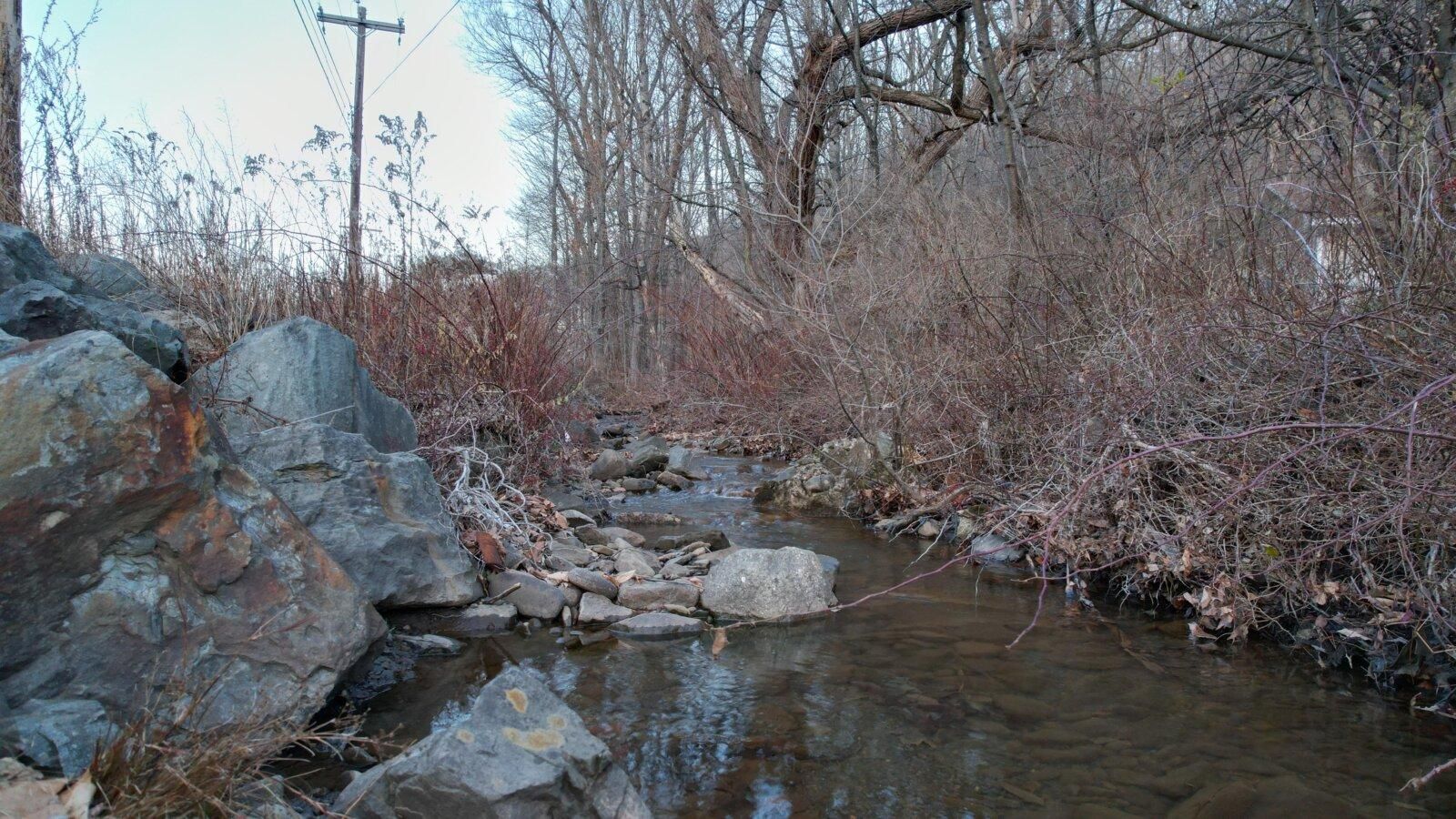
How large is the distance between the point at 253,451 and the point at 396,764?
229cm

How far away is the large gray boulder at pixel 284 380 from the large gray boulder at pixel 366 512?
1.56 ft

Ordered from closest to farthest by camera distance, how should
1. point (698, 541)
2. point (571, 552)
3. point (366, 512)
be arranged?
1. point (366, 512)
2. point (571, 552)
3. point (698, 541)

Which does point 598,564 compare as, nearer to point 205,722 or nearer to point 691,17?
point 205,722

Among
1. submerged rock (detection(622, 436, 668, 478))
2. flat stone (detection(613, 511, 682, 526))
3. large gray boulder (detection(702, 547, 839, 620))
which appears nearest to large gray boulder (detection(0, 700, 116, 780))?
large gray boulder (detection(702, 547, 839, 620))

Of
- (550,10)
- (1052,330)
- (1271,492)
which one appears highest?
(550,10)

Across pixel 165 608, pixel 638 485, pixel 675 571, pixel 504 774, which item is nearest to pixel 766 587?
pixel 675 571

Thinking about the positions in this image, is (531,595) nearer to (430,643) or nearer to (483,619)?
(483,619)

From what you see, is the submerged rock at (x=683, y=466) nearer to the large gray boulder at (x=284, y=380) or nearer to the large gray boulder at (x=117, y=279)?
the large gray boulder at (x=284, y=380)

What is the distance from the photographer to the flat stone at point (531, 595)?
449 centimetres

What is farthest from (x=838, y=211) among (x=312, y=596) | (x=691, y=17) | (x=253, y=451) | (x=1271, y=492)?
(x=691, y=17)

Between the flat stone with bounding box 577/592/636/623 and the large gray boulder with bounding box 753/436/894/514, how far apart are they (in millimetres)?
2686

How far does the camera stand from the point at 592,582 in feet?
15.4

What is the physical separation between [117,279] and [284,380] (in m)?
2.13

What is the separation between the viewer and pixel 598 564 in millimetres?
5199
